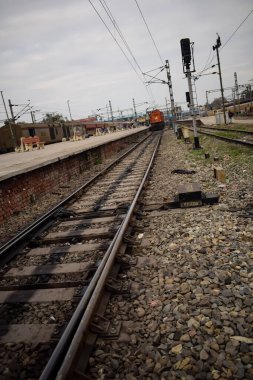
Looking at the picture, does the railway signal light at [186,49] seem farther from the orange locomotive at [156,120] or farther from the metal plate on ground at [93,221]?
the orange locomotive at [156,120]

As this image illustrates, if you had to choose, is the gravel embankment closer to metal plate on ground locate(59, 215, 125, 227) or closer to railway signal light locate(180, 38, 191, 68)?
metal plate on ground locate(59, 215, 125, 227)

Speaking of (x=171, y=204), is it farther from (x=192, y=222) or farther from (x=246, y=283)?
(x=246, y=283)

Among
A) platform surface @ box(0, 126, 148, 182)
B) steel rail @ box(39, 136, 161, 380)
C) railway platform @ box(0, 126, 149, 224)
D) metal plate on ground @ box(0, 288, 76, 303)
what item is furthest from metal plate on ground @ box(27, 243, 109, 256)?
platform surface @ box(0, 126, 148, 182)

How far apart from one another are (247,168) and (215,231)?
533cm

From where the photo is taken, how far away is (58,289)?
3.71m

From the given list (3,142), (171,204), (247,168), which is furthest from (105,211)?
(3,142)

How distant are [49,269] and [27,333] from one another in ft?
4.21

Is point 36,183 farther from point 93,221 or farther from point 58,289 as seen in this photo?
point 58,289

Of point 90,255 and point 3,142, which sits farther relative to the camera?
point 3,142

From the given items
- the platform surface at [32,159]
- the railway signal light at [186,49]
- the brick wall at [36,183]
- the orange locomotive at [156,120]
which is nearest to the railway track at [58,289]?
the brick wall at [36,183]

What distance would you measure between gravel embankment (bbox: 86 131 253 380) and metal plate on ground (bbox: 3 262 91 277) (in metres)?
0.75

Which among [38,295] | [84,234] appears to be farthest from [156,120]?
[38,295]

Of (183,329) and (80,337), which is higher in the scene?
(80,337)

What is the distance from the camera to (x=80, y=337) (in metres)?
2.59
